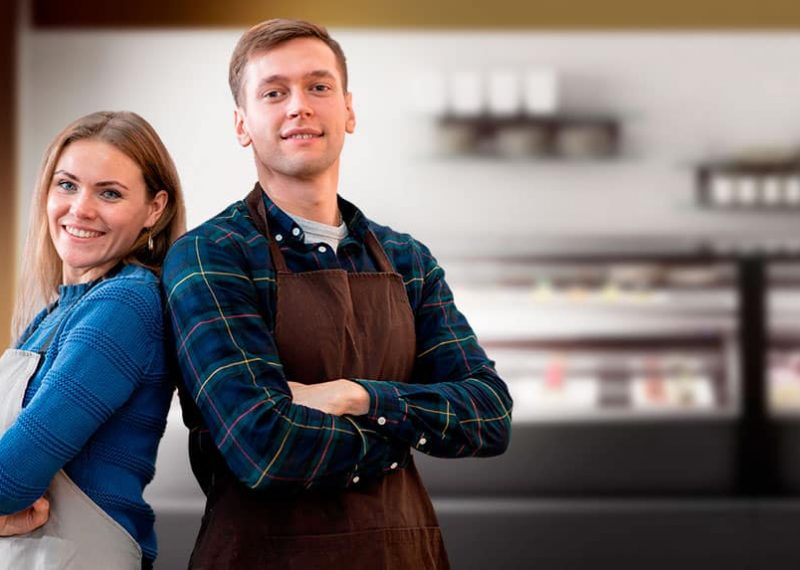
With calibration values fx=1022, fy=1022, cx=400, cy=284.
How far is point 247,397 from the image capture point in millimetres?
1424

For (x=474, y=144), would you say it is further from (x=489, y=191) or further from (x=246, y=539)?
(x=246, y=539)

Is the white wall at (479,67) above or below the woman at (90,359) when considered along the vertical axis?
above

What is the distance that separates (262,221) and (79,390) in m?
0.38

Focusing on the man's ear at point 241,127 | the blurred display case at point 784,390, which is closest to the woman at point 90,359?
the man's ear at point 241,127

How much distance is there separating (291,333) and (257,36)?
0.48 m

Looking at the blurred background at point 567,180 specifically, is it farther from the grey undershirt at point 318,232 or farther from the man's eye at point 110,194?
the man's eye at point 110,194

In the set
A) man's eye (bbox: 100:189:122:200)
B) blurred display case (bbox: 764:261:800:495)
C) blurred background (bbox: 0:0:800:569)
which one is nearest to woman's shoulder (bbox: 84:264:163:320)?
man's eye (bbox: 100:189:122:200)

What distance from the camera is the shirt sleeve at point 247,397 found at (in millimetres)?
1416

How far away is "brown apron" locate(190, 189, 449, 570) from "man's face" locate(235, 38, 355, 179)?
4.1 inches

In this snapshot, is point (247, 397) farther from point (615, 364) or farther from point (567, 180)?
point (567, 180)

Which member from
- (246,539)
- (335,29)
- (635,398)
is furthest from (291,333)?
(335,29)

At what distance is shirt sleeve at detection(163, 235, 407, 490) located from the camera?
142 cm

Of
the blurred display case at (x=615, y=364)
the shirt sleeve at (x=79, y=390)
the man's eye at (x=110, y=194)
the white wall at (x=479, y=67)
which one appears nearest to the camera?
the shirt sleeve at (x=79, y=390)

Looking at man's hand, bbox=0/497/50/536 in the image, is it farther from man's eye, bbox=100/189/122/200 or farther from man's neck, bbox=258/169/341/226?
man's neck, bbox=258/169/341/226
